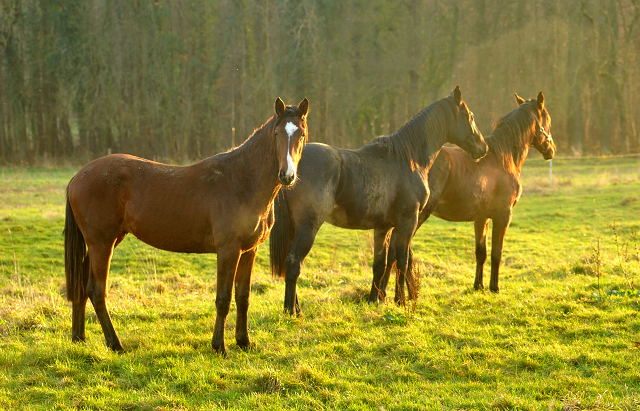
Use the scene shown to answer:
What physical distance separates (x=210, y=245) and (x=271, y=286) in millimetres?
3538

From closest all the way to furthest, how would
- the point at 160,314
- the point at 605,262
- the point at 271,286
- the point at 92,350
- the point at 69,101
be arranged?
the point at 92,350 < the point at 160,314 < the point at 271,286 < the point at 605,262 < the point at 69,101

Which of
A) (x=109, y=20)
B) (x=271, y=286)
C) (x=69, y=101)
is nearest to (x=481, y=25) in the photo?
(x=109, y=20)

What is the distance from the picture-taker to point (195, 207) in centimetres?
495

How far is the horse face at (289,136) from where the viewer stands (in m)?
4.39

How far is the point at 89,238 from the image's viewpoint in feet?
16.8

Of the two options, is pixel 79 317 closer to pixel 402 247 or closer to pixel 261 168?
pixel 261 168

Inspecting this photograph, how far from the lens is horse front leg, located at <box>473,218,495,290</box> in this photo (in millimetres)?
7871

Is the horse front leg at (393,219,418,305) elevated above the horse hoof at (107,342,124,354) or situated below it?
above

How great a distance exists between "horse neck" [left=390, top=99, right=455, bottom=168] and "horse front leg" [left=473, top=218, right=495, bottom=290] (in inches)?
64.9

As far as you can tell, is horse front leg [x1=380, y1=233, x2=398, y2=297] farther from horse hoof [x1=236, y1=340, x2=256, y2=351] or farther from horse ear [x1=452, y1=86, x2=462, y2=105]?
horse hoof [x1=236, y1=340, x2=256, y2=351]

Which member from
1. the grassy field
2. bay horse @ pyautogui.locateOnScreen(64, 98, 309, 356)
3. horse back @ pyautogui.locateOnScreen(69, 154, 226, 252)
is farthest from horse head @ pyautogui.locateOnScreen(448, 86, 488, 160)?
horse back @ pyautogui.locateOnScreen(69, 154, 226, 252)

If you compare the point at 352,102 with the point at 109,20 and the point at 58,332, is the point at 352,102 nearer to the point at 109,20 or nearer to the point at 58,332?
the point at 109,20

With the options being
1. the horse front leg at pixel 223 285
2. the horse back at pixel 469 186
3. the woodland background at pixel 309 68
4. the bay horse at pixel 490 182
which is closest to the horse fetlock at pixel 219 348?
the horse front leg at pixel 223 285

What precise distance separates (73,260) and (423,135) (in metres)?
4.48
